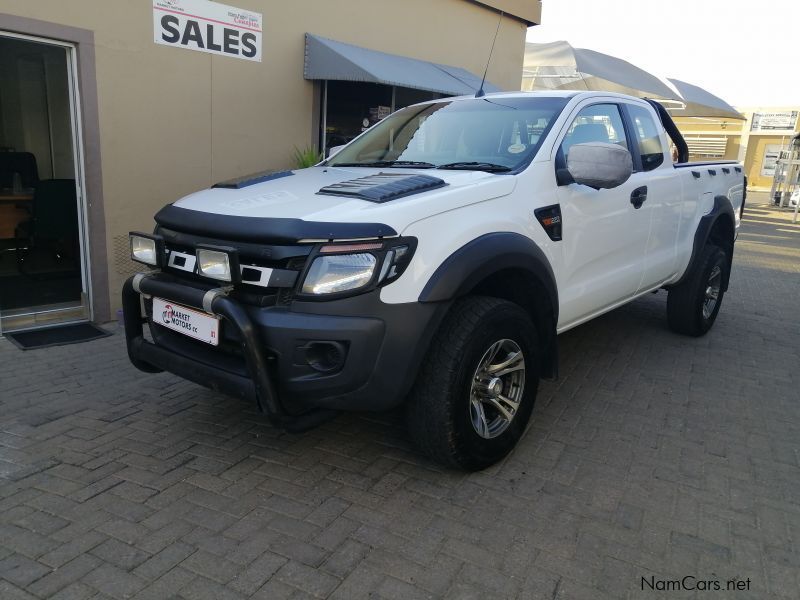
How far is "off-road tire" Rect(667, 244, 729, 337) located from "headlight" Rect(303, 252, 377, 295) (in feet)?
12.2

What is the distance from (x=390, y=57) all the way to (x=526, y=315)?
5666 mm

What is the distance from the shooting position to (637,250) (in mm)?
4336

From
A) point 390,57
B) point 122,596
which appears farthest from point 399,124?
point 390,57

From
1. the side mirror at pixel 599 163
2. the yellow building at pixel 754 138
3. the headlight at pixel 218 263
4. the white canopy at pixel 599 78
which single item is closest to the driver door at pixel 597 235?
the side mirror at pixel 599 163

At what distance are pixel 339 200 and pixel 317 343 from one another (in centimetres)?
68

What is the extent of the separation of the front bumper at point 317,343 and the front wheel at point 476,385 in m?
0.16

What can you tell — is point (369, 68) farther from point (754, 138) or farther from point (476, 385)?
point (754, 138)

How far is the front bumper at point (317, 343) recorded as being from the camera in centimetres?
251

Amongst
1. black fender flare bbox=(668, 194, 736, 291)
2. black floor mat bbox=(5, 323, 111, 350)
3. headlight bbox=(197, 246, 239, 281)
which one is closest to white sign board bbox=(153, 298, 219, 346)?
headlight bbox=(197, 246, 239, 281)

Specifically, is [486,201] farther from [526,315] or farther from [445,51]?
[445,51]

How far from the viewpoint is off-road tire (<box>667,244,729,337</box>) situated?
5.27m

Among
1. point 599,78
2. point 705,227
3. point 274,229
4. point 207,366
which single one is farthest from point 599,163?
point 599,78

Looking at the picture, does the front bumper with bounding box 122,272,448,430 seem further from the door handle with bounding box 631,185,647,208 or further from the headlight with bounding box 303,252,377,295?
the door handle with bounding box 631,185,647,208

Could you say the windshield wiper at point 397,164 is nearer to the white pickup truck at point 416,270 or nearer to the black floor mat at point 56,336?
the white pickup truck at point 416,270
